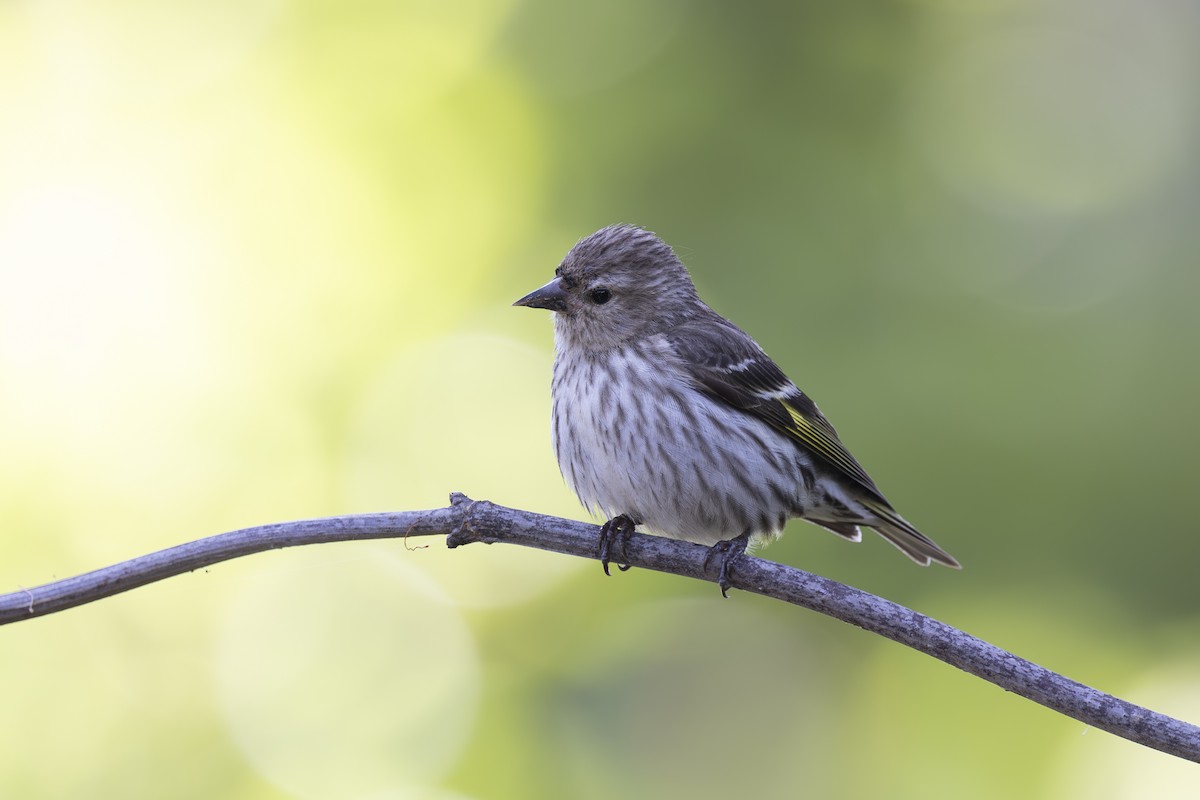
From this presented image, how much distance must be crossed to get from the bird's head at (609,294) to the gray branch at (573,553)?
154 centimetres

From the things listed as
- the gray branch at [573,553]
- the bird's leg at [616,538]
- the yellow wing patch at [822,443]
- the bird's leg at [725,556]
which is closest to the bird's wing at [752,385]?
the yellow wing patch at [822,443]

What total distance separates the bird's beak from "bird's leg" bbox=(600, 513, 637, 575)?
3.23 feet

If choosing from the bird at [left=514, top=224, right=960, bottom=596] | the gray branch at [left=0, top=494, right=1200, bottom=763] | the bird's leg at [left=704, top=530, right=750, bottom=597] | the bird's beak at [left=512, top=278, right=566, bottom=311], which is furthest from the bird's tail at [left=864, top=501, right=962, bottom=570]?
the gray branch at [left=0, top=494, right=1200, bottom=763]

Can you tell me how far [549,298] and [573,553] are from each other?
1700 millimetres

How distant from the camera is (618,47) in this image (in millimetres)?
8258

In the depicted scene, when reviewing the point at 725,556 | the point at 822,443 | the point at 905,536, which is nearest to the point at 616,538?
the point at 725,556

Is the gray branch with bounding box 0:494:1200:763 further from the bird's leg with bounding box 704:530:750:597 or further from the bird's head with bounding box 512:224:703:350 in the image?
the bird's head with bounding box 512:224:703:350

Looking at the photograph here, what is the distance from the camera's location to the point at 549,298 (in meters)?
5.00

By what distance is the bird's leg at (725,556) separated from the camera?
393 centimetres

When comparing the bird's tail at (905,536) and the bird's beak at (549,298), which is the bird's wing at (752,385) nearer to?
the bird's tail at (905,536)

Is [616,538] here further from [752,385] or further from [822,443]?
[822,443]

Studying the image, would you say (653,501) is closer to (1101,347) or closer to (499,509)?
(499,509)

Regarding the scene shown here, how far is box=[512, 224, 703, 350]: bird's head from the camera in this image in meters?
4.98

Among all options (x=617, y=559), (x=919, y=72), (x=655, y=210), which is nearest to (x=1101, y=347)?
(x=919, y=72)
